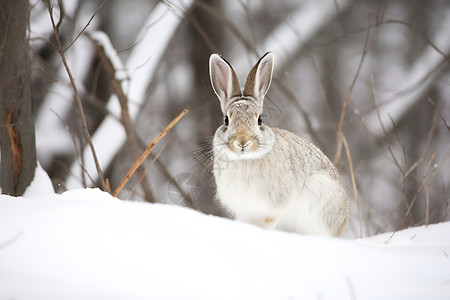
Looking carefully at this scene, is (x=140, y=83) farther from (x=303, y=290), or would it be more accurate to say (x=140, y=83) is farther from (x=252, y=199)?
(x=303, y=290)

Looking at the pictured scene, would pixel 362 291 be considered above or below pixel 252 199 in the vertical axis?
below

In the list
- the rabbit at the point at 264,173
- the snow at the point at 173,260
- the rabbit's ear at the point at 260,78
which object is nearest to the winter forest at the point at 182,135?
the snow at the point at 173,260

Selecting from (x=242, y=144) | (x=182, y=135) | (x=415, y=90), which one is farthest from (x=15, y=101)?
(x=415, y=90)

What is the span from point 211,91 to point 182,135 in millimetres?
1352

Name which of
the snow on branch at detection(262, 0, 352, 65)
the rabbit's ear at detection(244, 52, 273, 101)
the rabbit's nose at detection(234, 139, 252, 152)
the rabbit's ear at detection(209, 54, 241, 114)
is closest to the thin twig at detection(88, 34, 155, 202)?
the rabbit's ear at detection(209, 54, 241, 114)

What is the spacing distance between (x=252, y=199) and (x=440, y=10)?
19.9 feet

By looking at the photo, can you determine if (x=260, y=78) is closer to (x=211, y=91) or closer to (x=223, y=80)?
(x=223, y=80)

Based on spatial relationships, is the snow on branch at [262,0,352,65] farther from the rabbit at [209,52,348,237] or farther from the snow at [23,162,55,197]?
the snow at [23,162,55,197]

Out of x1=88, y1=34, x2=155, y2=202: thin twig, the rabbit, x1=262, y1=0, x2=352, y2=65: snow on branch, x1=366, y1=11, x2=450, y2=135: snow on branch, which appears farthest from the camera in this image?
x1=366, y1=11, x2=450, y2=135: snow on branch

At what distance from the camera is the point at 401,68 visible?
834 centimetres

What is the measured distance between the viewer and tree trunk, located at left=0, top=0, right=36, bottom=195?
329 centimetres

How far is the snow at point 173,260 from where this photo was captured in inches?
62.9

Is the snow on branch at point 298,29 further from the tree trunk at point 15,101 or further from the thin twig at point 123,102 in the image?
the tree trunk at point 15,101

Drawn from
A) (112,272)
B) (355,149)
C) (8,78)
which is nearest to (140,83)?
(8,78)
